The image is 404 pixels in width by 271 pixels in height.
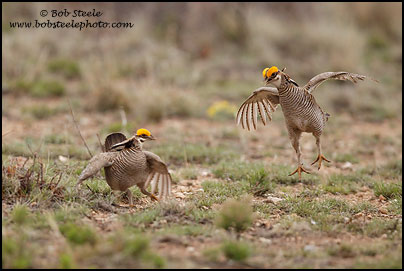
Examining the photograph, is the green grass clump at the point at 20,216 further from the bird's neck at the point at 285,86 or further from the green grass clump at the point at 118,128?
the green grass clump at the point at 118,128

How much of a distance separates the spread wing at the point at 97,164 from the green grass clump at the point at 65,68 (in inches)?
318

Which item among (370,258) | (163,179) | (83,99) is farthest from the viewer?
(83,99)

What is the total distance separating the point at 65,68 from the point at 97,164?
844 cm

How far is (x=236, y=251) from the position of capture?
176 inches

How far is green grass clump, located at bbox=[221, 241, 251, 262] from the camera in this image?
176 inches

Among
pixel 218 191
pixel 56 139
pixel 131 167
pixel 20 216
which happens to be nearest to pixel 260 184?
pixel 218 191

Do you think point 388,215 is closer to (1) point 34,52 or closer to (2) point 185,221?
(2) point 185,221

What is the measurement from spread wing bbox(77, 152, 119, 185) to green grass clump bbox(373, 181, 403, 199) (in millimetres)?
3254

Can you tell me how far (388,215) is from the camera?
5.95 metres

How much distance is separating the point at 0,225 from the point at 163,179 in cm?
169

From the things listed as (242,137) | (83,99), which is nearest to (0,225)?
(242,137)

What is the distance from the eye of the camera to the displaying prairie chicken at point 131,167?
5.48 m

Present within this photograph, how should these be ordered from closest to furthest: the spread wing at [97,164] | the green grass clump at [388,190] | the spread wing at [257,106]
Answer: the spread wing at [97,164] < the spread wing at [257,106] < the green grass clump at [388,190]

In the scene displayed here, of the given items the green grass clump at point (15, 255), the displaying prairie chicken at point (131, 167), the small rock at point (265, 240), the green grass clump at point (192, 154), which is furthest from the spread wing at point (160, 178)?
the green grass clump at point (192, 154)
